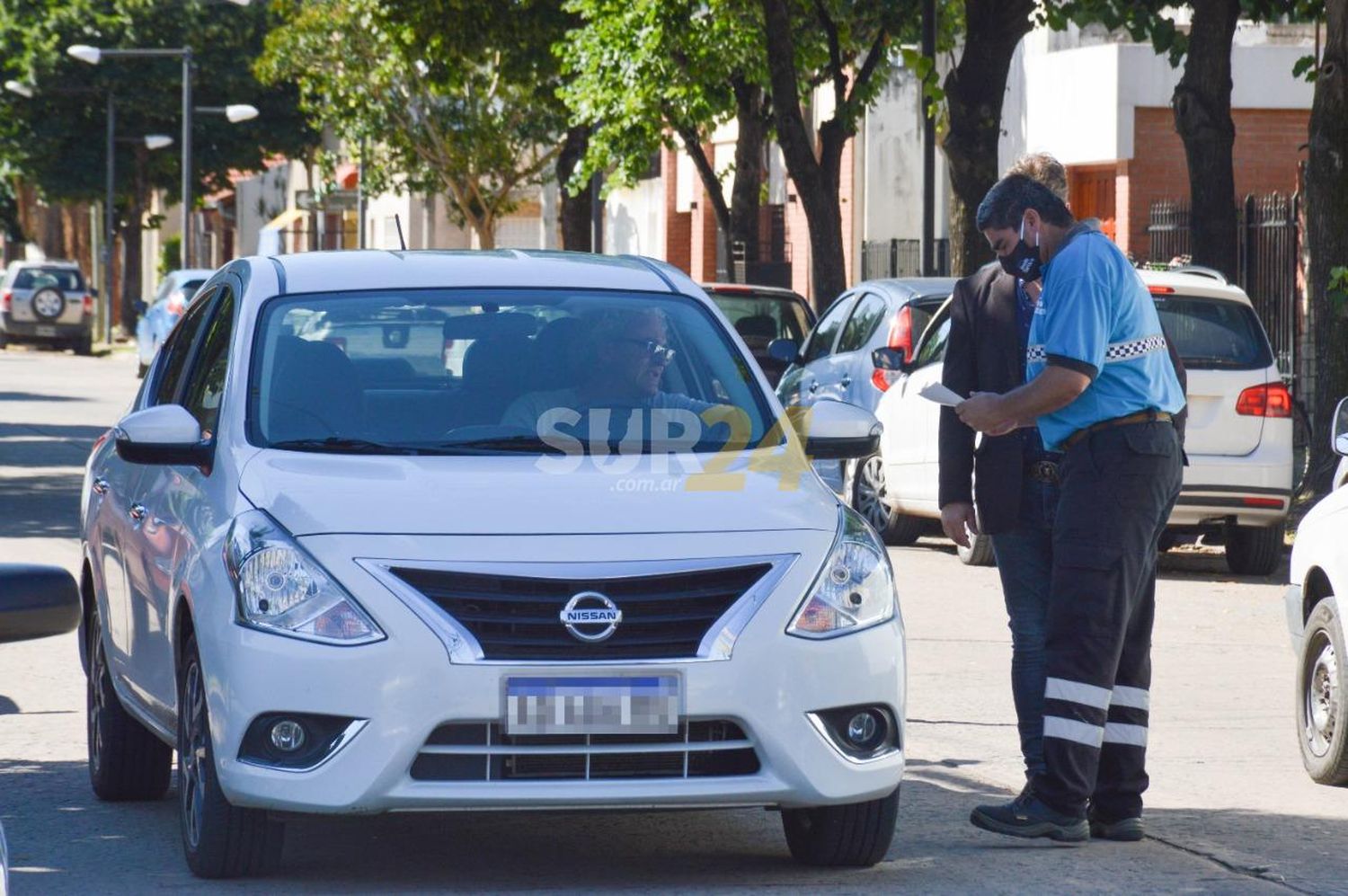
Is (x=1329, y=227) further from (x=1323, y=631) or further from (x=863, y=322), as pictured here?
(x=1323, y=631)

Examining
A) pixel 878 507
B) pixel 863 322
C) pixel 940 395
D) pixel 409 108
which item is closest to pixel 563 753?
pixel 940 395

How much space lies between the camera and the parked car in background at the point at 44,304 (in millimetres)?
49000

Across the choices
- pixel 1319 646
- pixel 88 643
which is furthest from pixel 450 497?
pixel 1319 646

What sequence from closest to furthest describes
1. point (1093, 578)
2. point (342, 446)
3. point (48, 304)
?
point (342, 446) < point (1093, 578) < point (48, 304)

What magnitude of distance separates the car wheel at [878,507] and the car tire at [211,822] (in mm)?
9428

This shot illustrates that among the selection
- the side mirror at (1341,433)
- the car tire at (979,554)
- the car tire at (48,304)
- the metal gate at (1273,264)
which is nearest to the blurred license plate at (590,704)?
the side mirror at (1341,433)

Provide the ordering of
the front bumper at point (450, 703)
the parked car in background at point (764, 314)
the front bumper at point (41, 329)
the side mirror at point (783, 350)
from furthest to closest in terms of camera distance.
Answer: the front bumper at point (41, 329)
the parked car in background at point (764, 314)
the side mirror at point (783, 350)
the front bumper at point (450, 703)

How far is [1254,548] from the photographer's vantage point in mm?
13977

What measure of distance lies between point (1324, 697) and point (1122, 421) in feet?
5.54

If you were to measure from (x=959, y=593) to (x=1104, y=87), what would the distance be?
1673 centimetres

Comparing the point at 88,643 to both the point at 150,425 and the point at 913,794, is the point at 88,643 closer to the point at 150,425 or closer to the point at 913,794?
the point at 150,425

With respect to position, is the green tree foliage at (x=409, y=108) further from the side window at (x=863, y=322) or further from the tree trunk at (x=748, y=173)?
the side window at (x=863, y=322)

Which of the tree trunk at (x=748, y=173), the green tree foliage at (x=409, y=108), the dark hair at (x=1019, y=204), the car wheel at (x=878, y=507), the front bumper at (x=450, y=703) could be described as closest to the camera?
the front bumper at (x=450, y=703)

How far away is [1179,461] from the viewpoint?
6.71 metres
